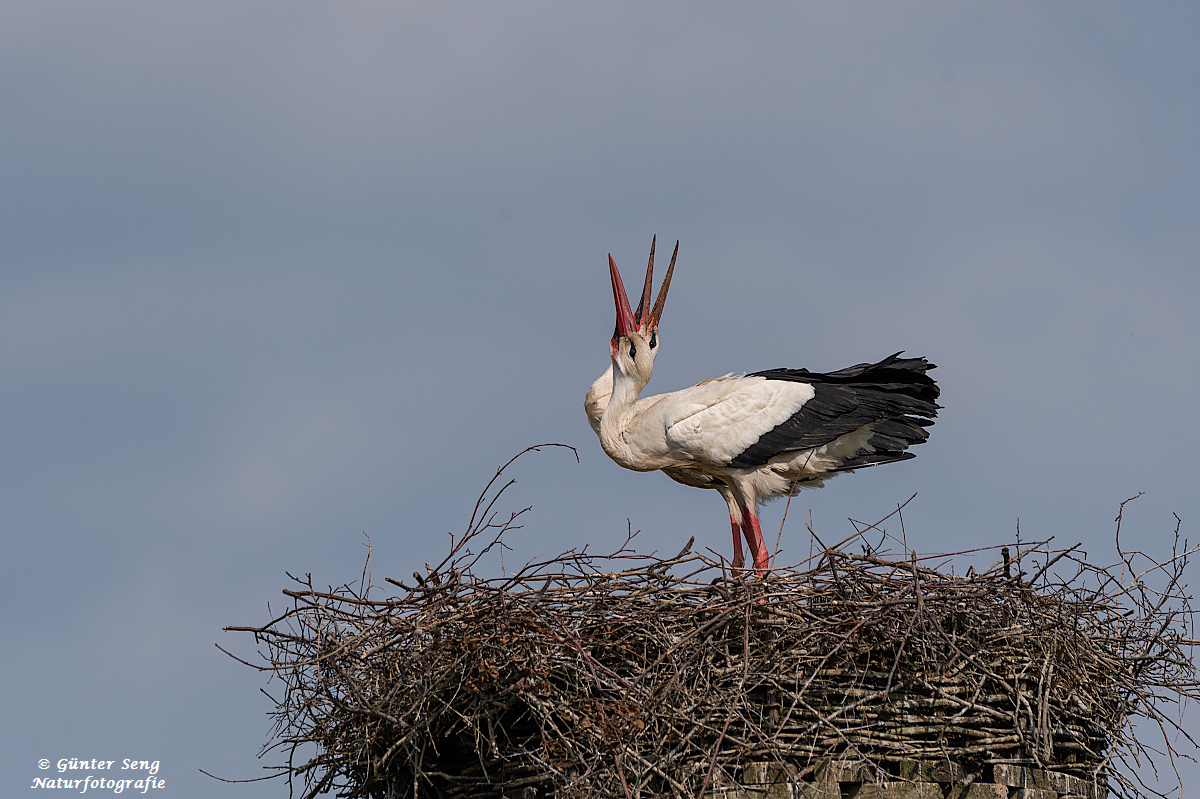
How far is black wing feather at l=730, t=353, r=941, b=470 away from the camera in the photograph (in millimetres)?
8164

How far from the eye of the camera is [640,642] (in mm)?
5945

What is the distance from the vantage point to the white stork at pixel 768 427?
26.8 feet

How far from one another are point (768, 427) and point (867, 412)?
25.1 inches

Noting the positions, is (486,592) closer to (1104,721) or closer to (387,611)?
(387,611)

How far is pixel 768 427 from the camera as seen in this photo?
322 inches

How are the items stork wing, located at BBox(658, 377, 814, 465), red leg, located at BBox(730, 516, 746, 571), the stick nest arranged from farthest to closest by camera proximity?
red leg, located at BBox(730, 516, 746, 571) < stork wing, located at BBox(658, 377, 814, 465) < the stick nest

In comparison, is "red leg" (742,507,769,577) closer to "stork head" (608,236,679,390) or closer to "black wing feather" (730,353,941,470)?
"black wing feather" (730,353,941,470)

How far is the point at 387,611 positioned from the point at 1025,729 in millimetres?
3008

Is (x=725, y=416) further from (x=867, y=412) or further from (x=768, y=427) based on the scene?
(x=867, y=412)

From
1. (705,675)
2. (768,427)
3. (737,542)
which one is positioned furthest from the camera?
(737,542)

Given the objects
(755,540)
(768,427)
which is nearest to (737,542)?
(755,540)

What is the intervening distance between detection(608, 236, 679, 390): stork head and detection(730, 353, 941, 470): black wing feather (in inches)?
40.4

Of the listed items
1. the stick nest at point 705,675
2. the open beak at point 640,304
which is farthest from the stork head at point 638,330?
the stick nest at point 705,675

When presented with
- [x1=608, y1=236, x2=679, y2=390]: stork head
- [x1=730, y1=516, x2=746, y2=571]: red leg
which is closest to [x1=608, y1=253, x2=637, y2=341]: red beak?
[x1=608, y1=236, x2=679, y2=390]: stork head
